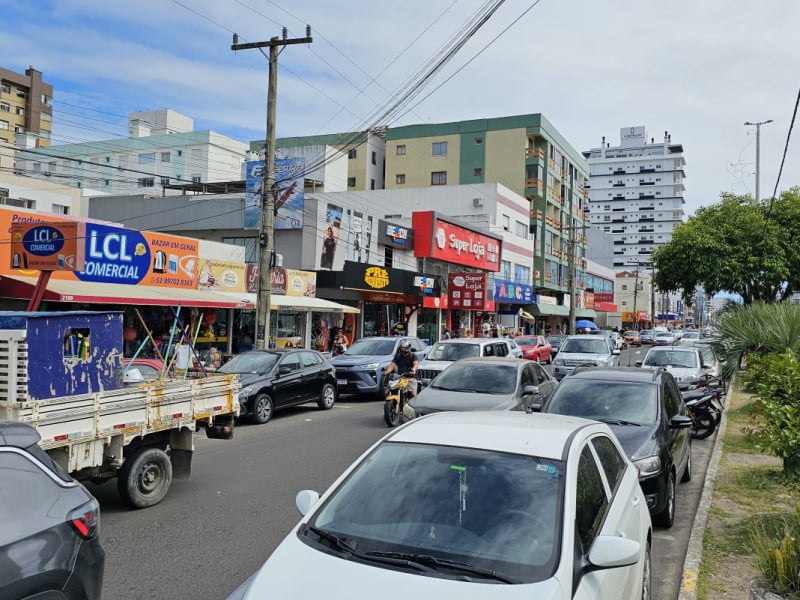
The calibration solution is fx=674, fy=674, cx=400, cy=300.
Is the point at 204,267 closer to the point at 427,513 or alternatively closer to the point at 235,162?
the point at 427,513

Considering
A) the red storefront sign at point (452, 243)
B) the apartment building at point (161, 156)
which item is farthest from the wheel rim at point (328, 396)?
the apartment building at point (161, 156)

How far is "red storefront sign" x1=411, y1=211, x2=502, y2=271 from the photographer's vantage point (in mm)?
36375

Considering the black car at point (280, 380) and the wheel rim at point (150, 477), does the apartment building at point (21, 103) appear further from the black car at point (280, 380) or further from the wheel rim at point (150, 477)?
the wheel rim at point (150, 477)

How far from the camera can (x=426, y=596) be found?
283 cm

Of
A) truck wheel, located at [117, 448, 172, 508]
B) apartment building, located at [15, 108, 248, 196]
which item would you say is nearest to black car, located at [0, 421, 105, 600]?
truck wheel, located at [117, 448, 172, 508]

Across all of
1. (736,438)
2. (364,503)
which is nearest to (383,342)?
(736,438)

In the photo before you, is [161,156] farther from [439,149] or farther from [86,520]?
[86,520]

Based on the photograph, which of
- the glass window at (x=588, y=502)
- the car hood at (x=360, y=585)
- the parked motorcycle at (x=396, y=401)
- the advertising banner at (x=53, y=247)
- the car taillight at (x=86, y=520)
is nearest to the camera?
the car hood at (x=360, y=585)

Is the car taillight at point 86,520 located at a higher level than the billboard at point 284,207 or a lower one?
lower

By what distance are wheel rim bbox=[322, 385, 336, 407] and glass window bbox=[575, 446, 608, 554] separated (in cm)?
1209

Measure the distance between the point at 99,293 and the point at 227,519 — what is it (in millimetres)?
11249

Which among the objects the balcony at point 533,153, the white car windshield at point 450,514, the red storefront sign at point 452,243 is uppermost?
the balcony at point 533,153

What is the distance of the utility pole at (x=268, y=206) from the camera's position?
18.0 m

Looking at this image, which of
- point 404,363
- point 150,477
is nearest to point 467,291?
point 404,363
